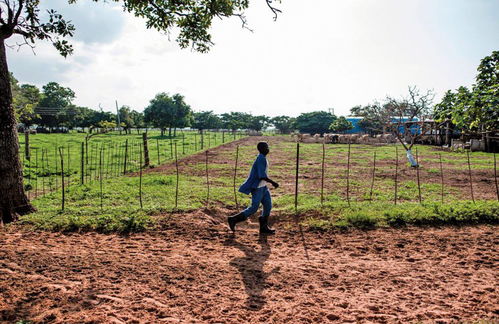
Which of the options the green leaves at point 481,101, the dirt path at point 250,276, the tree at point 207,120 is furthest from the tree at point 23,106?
the tree at point 207,120

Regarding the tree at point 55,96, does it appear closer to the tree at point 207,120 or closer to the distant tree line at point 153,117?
the distant tree line at point 153,117

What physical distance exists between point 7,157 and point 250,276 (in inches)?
242

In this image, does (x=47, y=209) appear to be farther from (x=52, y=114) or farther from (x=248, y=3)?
(x=52, y=114)

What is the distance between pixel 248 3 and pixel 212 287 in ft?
20.4

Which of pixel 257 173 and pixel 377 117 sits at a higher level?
pixel 377 117

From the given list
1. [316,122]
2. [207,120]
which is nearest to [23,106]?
[316,122]

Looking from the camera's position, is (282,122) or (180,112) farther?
(282,122)

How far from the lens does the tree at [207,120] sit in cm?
8568

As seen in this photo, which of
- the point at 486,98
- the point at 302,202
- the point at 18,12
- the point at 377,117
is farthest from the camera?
the point at 377,117

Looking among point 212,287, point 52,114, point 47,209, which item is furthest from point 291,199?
point 52,114

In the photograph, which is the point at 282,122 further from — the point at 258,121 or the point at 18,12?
the point at 18,12

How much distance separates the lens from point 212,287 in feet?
13.9

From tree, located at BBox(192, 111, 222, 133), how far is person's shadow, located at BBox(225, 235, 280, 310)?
266ft

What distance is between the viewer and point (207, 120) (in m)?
85.6
